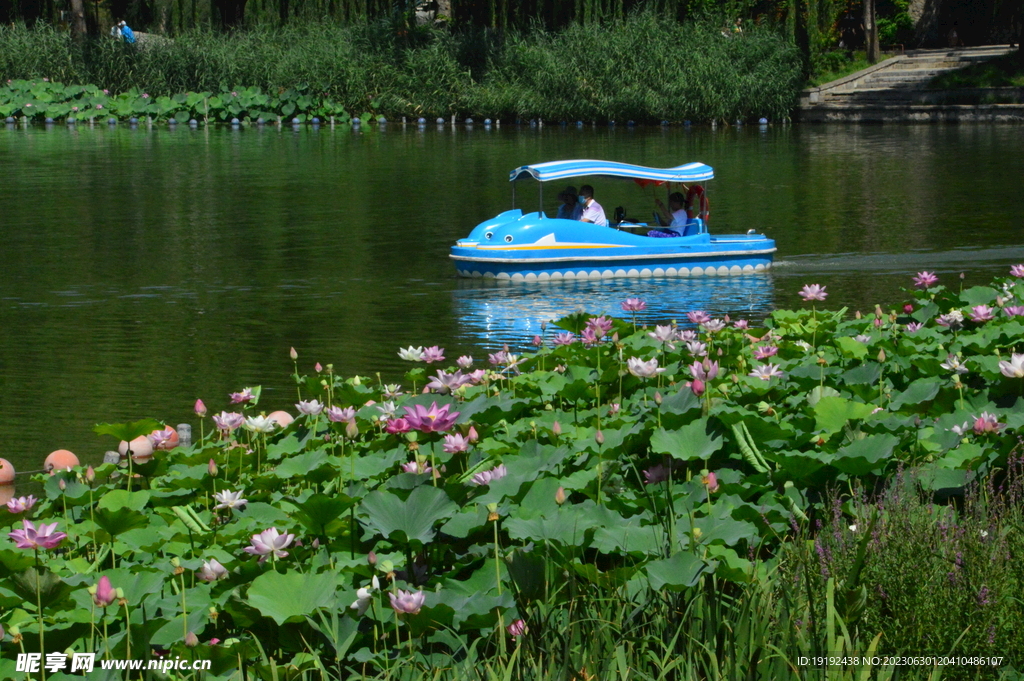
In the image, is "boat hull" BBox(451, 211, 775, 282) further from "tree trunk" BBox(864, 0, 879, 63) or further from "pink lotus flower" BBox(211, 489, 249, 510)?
"tree trunk" BBox(864, 0, 879, 63)

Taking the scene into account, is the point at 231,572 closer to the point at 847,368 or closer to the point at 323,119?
the point at 847,368

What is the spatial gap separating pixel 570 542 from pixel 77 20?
4446cm

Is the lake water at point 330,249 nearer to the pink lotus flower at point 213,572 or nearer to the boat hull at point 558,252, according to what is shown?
the boat hull at point 558,252

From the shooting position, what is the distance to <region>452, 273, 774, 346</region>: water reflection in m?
13.5

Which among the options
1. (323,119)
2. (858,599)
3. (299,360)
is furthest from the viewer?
(323,119)

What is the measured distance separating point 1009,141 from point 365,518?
3289 cm

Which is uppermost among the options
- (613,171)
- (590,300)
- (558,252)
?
(613,171)

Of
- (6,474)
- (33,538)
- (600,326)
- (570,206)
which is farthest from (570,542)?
(570,206)

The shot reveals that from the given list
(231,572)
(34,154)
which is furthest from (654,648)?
(34,154)

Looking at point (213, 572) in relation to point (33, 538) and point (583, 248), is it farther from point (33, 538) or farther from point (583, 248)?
point (583, 248)

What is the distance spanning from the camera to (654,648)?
4.14 meters

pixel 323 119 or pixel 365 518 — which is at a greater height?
pixel 323 119

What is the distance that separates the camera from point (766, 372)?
20.1 ft

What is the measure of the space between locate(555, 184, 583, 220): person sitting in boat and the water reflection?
3.41 ft
